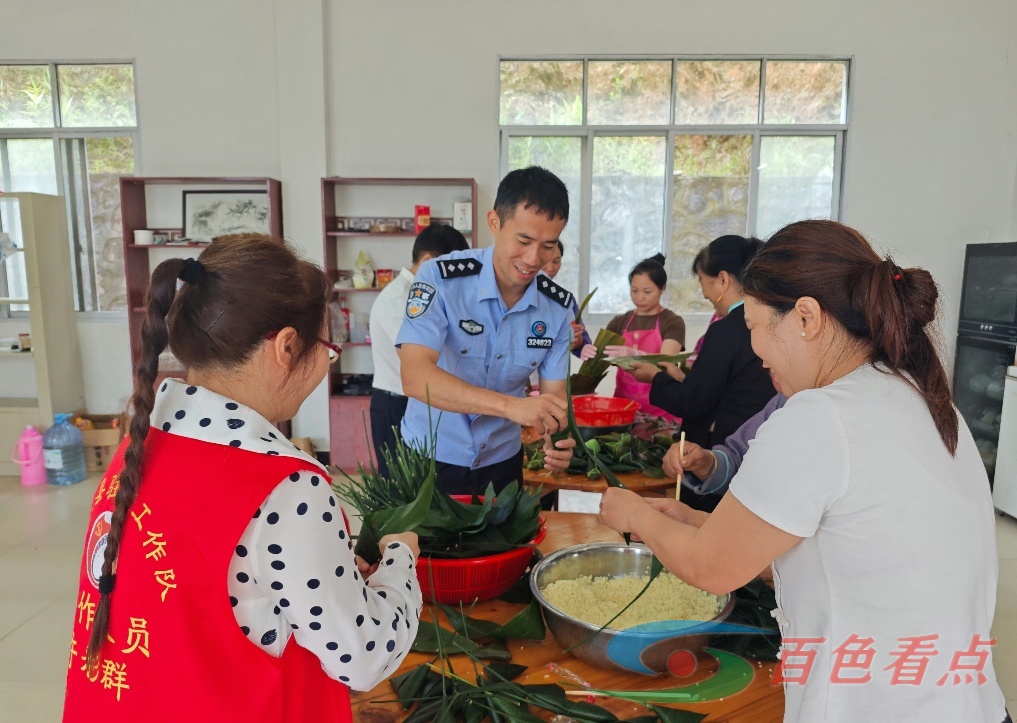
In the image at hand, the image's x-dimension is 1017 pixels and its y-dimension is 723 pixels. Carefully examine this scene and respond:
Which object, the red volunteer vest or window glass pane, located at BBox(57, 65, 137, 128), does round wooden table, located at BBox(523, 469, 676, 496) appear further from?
window glass pane, located at BBox(57, 65, 137, 128)

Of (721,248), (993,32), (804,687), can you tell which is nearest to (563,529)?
(804,687)

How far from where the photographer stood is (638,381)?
3641 mm

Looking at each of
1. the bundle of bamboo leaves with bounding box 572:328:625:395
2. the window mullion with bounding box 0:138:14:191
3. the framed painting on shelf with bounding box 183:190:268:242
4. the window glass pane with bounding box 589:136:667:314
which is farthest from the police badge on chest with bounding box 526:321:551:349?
the window mullion with bounding box 0:138:14:191

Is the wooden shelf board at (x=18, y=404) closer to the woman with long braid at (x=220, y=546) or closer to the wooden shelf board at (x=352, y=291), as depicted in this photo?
the wooden shelf board at (x=352, y=291)

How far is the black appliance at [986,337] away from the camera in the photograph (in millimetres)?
4399

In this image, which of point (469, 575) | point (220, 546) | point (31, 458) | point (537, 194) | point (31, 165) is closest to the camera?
point (220, 546)

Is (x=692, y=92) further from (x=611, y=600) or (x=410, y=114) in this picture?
(x=611, y=600)

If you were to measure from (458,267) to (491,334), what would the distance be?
0.24 meters

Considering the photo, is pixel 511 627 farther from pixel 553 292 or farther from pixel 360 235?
pixel 360 235

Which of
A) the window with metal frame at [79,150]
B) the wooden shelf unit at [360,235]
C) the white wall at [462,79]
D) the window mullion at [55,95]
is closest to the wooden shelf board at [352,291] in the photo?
the wooden shelf unit at [360,235]

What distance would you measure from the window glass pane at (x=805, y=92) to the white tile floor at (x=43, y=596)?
313cm

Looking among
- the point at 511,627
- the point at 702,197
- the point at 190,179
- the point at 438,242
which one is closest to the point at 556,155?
the point at 702,197

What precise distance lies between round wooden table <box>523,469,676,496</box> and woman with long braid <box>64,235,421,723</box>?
1.48 m

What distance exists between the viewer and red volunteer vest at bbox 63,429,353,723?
2.65 ft
